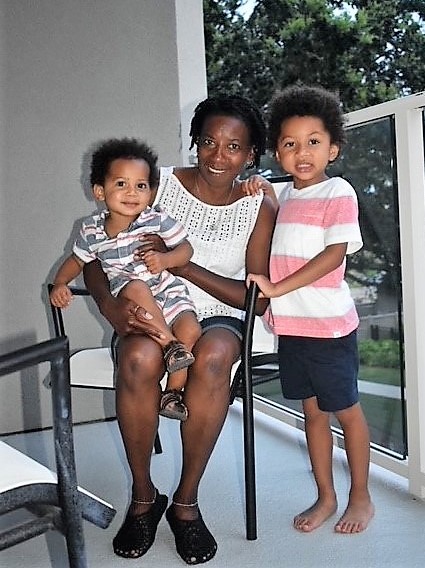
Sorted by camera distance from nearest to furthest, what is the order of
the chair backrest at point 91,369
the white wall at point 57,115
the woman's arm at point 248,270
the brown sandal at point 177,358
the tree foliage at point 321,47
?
the brown sandal at point 177,358 < the woman's arm at point 248,270 < the chair backrest at point 91,369 < the white wall at point 57,115 < the tree foliage at point 321,47

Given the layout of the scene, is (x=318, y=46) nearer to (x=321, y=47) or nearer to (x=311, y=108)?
(x=321, y=47)

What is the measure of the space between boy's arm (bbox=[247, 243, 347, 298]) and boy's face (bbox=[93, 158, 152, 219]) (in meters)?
0.34

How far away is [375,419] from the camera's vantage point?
2289 mm

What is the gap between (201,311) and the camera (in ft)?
6.30

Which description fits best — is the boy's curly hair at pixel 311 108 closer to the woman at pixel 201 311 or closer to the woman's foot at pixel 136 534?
the woman at pixel 201 311

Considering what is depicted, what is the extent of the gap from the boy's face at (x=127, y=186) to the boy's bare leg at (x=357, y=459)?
0.71 m

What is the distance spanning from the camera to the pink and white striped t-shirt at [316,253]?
1751mm

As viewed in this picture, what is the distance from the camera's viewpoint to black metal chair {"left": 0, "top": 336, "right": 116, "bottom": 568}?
1.12 m

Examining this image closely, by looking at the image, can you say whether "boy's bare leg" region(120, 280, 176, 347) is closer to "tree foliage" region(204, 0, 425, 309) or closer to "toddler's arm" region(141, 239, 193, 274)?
"toddler's arm" region(141, 239, 193, 274)

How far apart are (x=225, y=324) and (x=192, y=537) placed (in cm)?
51

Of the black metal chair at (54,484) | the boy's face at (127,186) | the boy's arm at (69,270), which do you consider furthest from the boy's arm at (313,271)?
the black metal chair at (54,484)

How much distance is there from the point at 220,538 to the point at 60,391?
833 millimetres

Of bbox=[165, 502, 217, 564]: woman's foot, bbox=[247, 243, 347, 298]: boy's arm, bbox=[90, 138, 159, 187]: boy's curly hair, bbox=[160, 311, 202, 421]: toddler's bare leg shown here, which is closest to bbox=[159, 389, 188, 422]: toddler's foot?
bbox=[160, 311, 202, 421]: toddler's bare leg

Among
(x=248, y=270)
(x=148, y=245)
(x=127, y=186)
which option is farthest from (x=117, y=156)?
(x=248, y=270)
